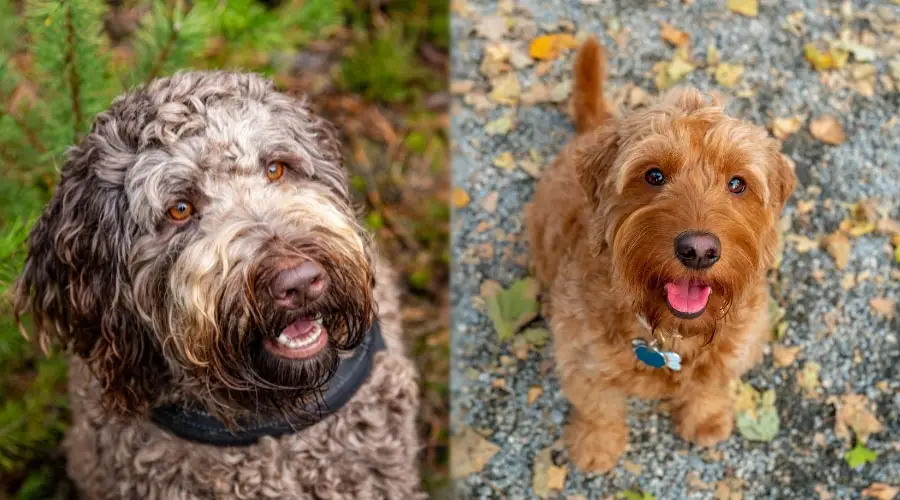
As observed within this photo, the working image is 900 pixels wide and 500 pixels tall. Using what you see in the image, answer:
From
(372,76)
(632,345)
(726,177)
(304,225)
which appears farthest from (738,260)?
(372,76)

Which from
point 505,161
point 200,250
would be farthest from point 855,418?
point 200,250

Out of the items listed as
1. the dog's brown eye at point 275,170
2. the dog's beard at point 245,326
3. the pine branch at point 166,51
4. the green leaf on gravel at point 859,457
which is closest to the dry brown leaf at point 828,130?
the green leaf on gravel at point 859,457

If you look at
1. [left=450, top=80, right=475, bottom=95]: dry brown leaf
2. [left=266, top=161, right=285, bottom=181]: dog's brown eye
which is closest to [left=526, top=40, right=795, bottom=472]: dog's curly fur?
[left=450, top=80, right=475, bottom=95]: dry brown leaf

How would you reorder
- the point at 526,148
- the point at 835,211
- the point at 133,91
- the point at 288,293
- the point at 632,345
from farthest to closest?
the point at 526,148 < the point at 835,211 < the point at 632,345 < the point at 133,91 < the point at 288,293

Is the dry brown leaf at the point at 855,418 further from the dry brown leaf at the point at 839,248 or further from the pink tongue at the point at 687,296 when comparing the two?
the pink tongue at the point at 687,296

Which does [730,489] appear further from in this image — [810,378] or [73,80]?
[73,80]

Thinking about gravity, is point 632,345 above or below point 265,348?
below

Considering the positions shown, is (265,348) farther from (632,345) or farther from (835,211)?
(835,211)
